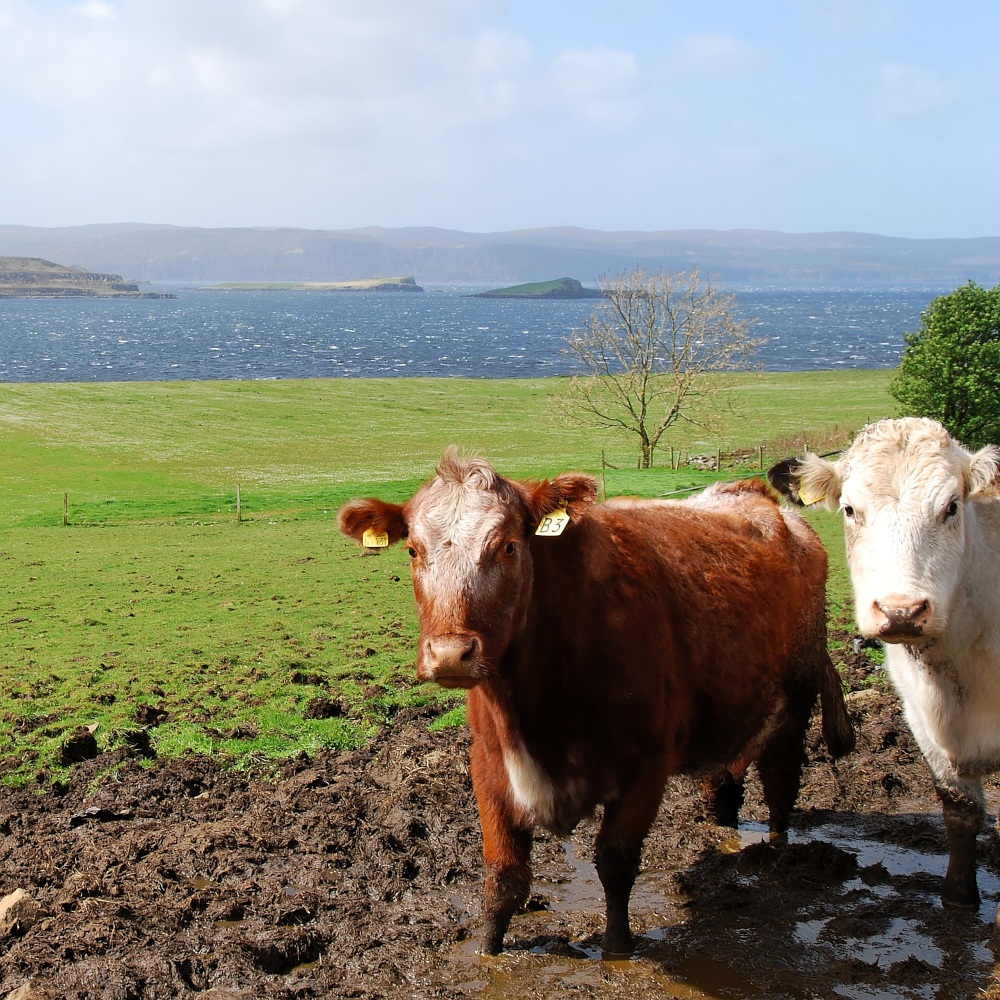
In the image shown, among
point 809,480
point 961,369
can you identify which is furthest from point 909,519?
point 961,369

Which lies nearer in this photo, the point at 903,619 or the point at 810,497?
the point at 903,619

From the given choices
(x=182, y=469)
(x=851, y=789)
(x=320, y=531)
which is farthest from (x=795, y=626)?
(x=182, y=469)

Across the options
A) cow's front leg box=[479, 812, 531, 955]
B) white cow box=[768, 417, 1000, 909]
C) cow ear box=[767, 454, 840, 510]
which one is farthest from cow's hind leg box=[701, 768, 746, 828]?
cow ear box=[767, 454, 840, 510]

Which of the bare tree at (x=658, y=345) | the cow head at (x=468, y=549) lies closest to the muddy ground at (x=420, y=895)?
the cow head at (x=468, y=549)

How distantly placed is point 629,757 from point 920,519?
2.16 meters

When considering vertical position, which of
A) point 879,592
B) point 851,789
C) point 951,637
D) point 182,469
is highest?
point 879,592

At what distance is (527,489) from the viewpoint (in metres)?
6.61

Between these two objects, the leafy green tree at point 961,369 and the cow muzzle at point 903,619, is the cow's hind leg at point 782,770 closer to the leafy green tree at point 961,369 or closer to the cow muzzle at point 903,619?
the cow muzzle at point 903,619

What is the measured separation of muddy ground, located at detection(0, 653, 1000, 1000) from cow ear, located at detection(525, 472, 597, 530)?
2649 mm

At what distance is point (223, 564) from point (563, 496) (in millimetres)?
15892

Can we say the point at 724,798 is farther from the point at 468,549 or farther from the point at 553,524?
the point at 468,549

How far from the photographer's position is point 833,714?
9.20 metres

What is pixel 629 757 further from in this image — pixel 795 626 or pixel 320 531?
pixel 320 531

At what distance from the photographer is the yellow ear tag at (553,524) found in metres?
6.33
